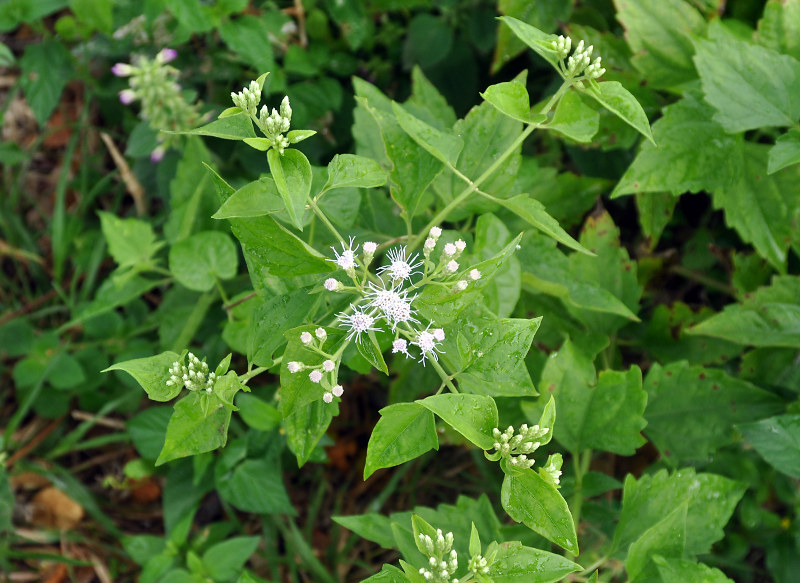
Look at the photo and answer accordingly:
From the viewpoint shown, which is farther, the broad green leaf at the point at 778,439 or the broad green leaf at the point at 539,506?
the broad green leaf at the point at 778,439

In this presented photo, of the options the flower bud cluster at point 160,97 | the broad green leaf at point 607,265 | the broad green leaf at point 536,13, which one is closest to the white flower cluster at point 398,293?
the broad green leaf at point 607,265

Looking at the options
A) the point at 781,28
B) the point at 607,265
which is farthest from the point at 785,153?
the point at 607,265

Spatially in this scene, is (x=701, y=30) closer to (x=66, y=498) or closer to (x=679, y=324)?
(x=679, y=324)

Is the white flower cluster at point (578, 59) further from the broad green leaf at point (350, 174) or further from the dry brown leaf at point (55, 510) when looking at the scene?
the dry brown leaf at point (55, 510)

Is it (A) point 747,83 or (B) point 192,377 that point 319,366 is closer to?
(B) point 192,377

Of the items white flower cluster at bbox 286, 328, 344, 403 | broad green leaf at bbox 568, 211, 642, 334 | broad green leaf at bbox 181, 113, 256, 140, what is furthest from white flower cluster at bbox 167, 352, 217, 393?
broad green leaf at bbox 568, 211, 642, 334

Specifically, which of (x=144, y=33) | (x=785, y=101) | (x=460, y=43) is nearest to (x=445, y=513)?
(x=785, y=101)
